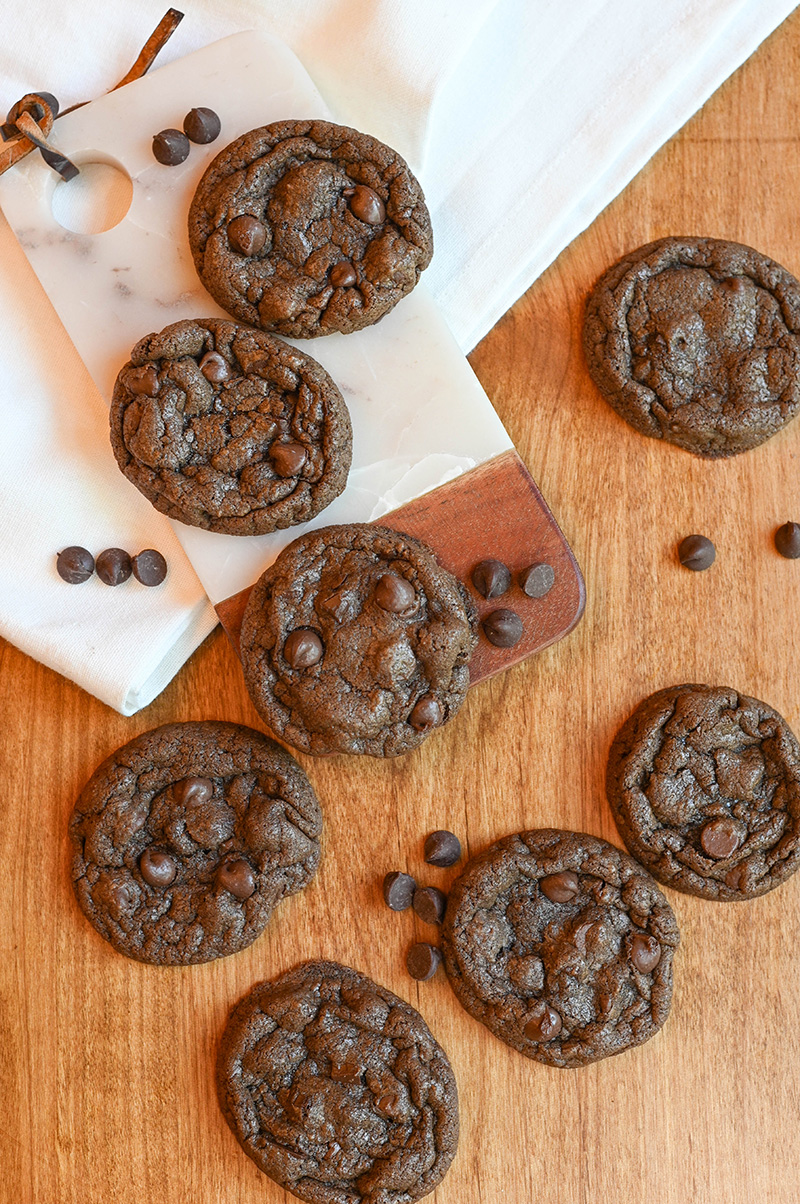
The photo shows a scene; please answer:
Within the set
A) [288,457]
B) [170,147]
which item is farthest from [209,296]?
[288,457]


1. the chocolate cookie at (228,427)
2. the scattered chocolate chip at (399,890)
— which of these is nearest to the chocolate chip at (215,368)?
the chocolate cookie at (228,427)

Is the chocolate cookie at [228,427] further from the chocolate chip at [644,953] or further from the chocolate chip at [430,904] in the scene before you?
the chocolate chip at [644,953]

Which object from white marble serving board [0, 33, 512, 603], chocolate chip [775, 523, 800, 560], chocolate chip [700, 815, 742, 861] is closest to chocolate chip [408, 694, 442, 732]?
white marble serving board [0, 33, 512, 603]

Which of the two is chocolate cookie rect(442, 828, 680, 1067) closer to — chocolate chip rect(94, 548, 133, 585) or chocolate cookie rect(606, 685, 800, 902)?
chocolate cookie rect(606, 685, 800, 902)

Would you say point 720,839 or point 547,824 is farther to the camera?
point 547,824

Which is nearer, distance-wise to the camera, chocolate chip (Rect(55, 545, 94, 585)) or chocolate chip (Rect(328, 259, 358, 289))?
chocolate chip (Rect(328, 259, 358, 289))

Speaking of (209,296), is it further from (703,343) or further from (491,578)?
(703,343)

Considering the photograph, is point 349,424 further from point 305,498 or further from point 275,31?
point 275,31

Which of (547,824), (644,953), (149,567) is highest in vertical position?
(149,567)
